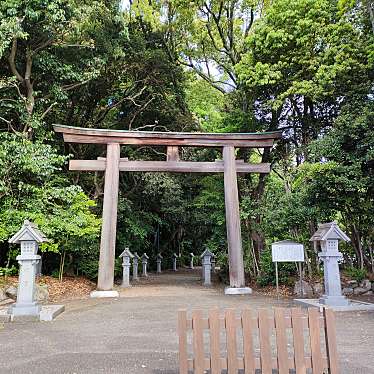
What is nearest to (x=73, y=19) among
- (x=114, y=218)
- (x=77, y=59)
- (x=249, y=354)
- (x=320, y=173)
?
(x=77, y=59)

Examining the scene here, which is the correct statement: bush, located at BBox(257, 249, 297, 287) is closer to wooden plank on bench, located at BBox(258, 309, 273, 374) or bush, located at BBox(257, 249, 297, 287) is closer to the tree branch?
wooden plank on bench, located at BBox(258, 309, 273, 374)

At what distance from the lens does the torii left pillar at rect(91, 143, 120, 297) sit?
966 cm

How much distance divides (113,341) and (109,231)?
216 inches

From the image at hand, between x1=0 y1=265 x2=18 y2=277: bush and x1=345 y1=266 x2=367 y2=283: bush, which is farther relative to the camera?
x1=345 y1=266 x2=367 y2=283: bush

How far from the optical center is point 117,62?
13.0m

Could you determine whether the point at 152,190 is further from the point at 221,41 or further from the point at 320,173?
the point at 320,173

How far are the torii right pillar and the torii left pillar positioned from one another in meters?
3.53

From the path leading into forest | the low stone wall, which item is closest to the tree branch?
the path leading into forest

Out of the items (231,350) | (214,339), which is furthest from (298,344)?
(214,339)

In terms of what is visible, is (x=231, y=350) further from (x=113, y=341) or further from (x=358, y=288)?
(x=358, y=288)

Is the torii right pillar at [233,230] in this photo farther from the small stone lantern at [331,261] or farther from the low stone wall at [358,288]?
the small stone lantern at [331,261]

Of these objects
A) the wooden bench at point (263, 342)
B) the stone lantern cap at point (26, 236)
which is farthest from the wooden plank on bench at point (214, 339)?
the stone lantern cap at point (26, 236)

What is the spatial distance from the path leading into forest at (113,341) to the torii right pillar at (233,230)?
6.76 ft

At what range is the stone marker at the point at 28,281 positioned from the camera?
6434 millimetres
